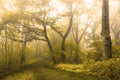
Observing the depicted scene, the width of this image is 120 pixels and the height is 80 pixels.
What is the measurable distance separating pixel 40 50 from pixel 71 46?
59.2 feet

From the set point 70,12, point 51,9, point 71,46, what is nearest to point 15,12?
point 51,9

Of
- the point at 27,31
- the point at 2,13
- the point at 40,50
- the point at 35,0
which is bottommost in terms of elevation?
the point at 40,50

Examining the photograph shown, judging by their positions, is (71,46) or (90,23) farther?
(90,23)

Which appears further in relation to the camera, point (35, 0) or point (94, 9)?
point (94, 9)

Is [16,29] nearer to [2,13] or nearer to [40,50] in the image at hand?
[2,13]

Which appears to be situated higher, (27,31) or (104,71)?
(27,31)

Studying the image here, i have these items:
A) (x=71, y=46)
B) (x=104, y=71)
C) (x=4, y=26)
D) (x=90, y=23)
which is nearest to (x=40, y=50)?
(x=90, y=23)

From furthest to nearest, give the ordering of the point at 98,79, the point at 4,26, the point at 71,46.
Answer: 1. the point at 71,46
2. the point at 4,26
3. the point at 98,79

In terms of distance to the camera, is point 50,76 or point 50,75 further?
point 50,75

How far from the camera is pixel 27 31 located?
2139cm

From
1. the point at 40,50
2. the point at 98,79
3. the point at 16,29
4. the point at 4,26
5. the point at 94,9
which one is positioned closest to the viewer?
the point at 98,79

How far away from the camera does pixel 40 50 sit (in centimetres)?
3972

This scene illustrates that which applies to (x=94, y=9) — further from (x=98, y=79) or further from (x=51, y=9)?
(x=98, y=79)

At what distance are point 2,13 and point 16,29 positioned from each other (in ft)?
7.87
